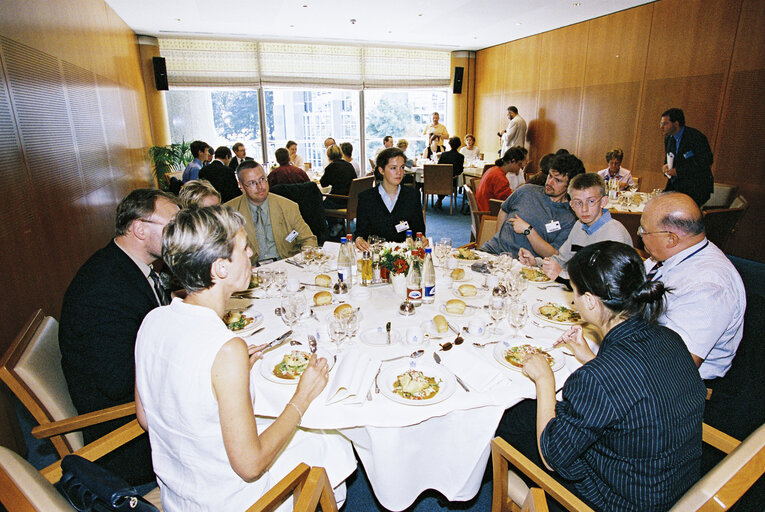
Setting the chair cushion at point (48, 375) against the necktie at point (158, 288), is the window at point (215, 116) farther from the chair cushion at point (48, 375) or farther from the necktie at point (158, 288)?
the chair cushion at point (48, 375)

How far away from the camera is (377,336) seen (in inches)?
76.5

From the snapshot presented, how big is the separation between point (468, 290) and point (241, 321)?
121 cm

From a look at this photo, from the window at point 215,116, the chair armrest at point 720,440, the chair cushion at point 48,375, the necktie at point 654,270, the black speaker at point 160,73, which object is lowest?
the chair armrest at point 720,440

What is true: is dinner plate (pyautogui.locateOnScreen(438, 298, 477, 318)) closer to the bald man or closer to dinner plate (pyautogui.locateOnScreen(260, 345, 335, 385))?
dinner plate (pyautogui.locateOnScreen(260, 345, 335, 385))

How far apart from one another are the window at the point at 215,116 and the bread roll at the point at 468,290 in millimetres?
9604

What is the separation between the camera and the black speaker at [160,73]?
9078 millimetres

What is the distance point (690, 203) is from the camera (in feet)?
6.37

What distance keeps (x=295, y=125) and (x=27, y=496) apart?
36.9 ft

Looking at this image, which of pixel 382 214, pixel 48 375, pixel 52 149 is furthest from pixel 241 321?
pixel 52 149

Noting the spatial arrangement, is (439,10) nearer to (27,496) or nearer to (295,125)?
(295,125)

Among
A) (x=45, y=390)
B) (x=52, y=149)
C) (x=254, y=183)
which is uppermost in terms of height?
(x=52, y=149)

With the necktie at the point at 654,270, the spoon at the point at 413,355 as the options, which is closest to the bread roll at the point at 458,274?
the spoon at the point at 413,355

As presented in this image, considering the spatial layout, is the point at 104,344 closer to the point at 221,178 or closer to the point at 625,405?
the point at 625,405

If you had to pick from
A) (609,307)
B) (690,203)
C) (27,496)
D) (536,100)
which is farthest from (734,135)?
(27,496)
